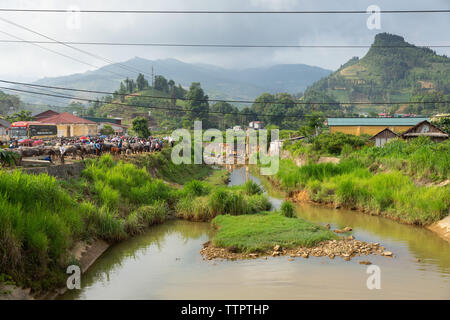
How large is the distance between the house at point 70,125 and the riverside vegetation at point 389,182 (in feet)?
Result: 127

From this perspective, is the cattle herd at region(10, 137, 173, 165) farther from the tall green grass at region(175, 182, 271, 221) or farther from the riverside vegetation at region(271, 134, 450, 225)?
the riverside vegetation at region(271, 134, 450, 225)

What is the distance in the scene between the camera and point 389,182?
72.9ft

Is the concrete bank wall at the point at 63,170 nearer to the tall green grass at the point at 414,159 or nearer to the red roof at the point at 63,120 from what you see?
the tall green grass at the point at 414,159

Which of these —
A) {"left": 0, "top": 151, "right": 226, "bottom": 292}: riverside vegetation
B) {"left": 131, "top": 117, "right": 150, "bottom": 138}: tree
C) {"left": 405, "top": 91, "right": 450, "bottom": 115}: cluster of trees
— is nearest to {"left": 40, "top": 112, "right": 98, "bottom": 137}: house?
{"left": 131, "top": 117, "right": 150, "bottom": 138}: tree

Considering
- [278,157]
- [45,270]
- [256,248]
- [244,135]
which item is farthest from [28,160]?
[244,135]

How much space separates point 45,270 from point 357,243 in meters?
11.7

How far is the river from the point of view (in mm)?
11016

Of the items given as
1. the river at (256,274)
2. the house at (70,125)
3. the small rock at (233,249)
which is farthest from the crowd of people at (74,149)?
the house at (70,125)

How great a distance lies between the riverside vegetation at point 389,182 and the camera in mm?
19188

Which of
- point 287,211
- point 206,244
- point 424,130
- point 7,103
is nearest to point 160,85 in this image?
point 7,103

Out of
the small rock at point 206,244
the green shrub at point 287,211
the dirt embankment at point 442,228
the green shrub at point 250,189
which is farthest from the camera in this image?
the green shrub at point 250,189

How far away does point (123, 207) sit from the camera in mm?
19172

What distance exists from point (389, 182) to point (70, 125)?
48.2 metres
